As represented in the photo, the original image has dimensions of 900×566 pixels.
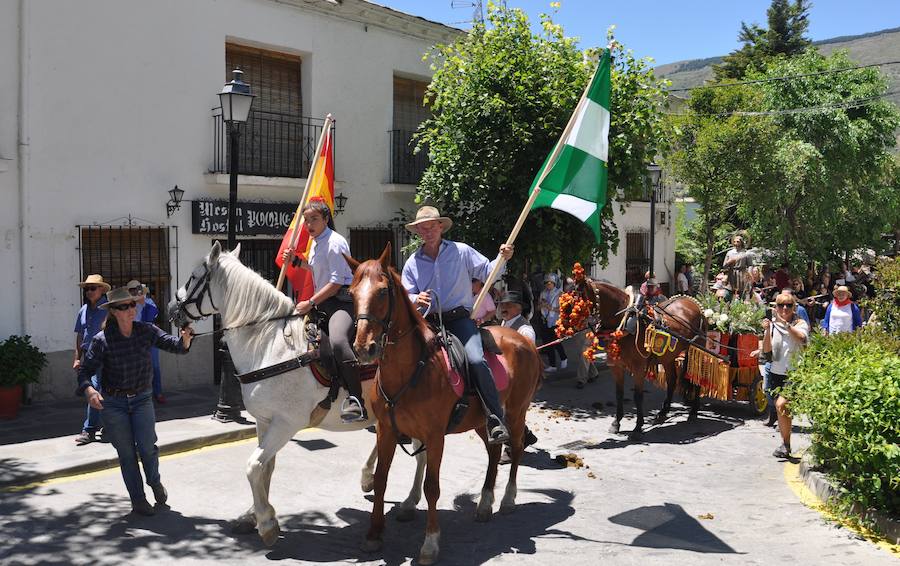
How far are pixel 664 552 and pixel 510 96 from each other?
27.4ft

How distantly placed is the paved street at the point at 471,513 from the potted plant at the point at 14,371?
9.67 feet

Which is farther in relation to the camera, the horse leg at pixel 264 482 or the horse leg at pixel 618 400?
the horse leg at pixel 618 400

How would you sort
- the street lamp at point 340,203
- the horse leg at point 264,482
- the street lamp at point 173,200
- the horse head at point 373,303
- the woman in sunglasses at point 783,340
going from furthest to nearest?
1. the street lamp at point 340,203
2. the street lamp at point 173,200
3. the woman in sunglasses at point 783,340
4. the horse leg at point 264,482
5. the horse head at point 373,303

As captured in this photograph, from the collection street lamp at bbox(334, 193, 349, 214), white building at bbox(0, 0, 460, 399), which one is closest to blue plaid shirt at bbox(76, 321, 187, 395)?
white building at bbox(0, 0, 460, 399)

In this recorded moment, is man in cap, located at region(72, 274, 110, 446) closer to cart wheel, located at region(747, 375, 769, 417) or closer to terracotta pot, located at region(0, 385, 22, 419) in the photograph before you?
terracotta pot, located at region(0, 385, 22, 419)

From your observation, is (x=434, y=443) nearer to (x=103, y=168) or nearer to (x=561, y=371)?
(x=103, y=168)

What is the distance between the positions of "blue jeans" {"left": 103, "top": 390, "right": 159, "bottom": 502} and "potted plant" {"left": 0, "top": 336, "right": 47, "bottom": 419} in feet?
14.3

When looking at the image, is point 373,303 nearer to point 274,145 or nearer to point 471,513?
point 471,513

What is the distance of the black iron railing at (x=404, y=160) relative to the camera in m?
15.2

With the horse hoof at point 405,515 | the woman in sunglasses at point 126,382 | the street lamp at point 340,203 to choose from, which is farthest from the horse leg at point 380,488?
the street lamp at point 340,203

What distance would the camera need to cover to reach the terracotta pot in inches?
388

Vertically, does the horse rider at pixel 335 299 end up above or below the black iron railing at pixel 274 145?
below

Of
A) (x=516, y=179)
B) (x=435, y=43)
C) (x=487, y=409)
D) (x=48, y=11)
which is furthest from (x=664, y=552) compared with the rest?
(x=435, y=43)

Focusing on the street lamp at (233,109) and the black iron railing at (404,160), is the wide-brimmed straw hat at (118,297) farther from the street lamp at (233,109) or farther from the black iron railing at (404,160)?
the black iron railing at (404,160)
